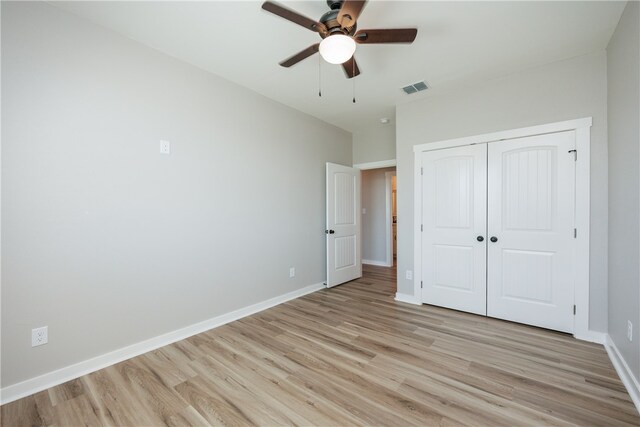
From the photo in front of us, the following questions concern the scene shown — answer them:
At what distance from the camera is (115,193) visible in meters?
2.22

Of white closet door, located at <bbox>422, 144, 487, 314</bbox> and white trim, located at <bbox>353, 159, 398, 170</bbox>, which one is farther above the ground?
white trim, located at <bbox>353, 159, 398, 170</bbox>

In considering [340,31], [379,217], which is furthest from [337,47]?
[379,217]

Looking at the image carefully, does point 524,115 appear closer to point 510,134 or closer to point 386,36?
point 510,134

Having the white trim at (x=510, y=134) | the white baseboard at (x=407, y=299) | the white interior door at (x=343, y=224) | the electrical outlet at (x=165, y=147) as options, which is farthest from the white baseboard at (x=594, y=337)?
the electrical outlet at (x=165, y=147)

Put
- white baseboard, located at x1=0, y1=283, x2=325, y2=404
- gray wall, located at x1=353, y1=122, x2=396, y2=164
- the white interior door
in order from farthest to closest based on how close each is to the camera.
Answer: gray wall, located at x1=353, y1=122, x2=396, y2=164
the white interior door
white baseboard, located at x1=0, y1=283, x2=325, y2=404

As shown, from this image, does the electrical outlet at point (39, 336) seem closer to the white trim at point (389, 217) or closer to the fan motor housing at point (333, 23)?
the fan motor housing at point (333, 23)

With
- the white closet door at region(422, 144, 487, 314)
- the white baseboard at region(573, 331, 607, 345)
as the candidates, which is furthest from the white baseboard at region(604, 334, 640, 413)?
the white closet door at region(422, 144, 487, 314)

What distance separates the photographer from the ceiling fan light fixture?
5.65 ft

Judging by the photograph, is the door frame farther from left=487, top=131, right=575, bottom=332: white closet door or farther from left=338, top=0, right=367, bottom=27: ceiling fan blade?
left=338, top=0, right=367, bottom=27: ceiling fan blade

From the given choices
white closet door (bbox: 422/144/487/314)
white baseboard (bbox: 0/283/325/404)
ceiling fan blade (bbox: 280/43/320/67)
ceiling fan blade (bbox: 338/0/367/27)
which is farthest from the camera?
white closet door (bbox: 422/144/487/314)

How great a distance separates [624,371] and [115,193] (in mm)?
4042

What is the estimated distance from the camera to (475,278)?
3.12 m

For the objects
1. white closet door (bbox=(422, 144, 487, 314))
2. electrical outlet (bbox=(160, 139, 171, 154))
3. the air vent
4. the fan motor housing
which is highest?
the air vent

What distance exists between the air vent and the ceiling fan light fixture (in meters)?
1.64
